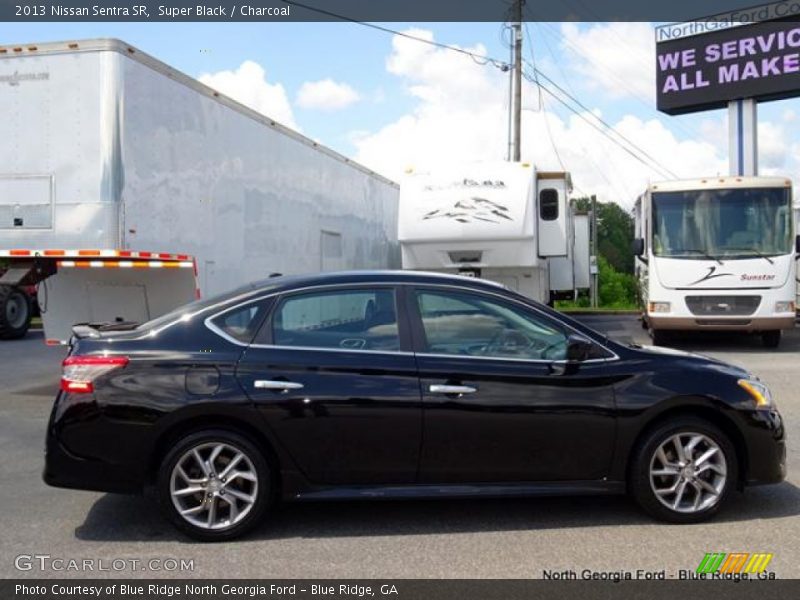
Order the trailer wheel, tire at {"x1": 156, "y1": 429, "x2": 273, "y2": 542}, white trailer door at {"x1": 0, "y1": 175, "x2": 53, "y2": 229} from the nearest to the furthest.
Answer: tire at {"x1": 156, "y1": 429, "x2": 273, "y2": 542} → white trailer door at {"x1": 0, "y1": 175, "x2": 53, "y2": 229} → the trailer wheel

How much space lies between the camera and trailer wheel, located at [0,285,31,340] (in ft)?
46.5

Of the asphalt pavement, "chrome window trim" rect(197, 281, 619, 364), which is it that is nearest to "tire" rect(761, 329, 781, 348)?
the asphalt pavement

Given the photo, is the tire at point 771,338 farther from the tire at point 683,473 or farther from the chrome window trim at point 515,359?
the chrome window trim at point 515,359

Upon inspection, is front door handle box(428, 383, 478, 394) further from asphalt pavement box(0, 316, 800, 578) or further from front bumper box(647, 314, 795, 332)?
front bumper box(647, 314, 795, 332)

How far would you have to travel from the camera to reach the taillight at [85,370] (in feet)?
15.1

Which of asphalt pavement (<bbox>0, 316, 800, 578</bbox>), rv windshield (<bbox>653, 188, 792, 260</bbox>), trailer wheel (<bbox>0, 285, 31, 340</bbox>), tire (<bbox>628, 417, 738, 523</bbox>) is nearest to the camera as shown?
asphalt pavement (<bbox>0, 316, 800, 578</bbox>)

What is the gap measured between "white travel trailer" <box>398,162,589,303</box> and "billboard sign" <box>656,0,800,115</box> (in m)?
10.2

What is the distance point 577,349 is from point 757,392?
1.19 m

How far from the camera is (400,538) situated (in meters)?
4.63

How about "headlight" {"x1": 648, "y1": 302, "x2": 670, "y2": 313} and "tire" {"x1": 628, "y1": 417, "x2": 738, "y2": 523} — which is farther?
"headlight" {"x1": 648, "y1": 302, "x2": 670, "y2": 313}

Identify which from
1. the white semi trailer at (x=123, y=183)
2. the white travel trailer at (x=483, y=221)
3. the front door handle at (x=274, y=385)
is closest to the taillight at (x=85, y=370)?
the front door handle at (x=274, y=385)

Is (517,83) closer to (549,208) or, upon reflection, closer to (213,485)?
(549,208)

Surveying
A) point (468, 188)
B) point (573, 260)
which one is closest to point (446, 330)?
point (468, 188)

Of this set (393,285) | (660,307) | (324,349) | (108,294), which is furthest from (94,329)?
(660,307)
